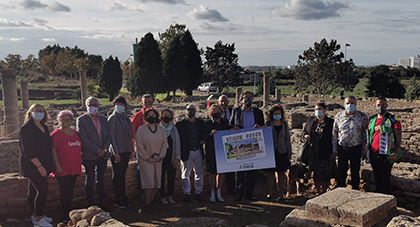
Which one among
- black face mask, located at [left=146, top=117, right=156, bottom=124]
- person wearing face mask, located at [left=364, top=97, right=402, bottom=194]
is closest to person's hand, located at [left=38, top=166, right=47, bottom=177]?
black face mask, located at [left=146, top=117, right=156, bottom=124]

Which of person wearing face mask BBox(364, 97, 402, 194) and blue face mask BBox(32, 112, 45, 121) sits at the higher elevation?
blue face mask BBox(32, 112, 45, 121)

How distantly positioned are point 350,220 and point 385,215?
1.98 feet

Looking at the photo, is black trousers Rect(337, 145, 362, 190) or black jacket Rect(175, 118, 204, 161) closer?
black trousers Rect(337, 145, 362, 190)

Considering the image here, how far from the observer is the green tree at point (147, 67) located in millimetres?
34531

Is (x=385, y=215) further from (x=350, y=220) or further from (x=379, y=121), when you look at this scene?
(x=379, y=121)

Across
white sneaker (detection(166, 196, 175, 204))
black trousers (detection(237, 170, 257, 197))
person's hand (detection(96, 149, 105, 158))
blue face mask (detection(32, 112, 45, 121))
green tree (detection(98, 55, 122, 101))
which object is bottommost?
white sneaker (detection(166, 196, 175, 204))

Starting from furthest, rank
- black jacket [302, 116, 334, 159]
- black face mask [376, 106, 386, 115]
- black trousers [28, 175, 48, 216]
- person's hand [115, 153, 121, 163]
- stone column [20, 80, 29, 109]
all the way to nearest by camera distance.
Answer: stone column [20, 80, 29, 109]
black jacket [302, 116, 334, 159]
person's hand [115, 153, 121, 163]
black face mask [376, 106, 386, 115]
black trousers [28, 175, 48, 216]

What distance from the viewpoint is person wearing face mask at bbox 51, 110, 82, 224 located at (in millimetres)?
5352

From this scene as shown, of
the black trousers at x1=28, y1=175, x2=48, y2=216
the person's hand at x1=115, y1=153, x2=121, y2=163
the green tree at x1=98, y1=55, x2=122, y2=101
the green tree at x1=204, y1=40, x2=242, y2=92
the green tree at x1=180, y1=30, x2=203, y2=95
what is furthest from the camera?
the green tree at x1=204, y1=40, x2=242, y2=92

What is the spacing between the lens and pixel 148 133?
18.9 ft

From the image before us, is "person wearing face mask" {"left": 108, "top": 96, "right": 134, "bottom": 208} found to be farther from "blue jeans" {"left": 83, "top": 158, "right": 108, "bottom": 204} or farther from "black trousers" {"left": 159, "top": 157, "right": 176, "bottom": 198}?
"black trousers" {"left": 159, "top": 157, "right": 176, "bottom": 198}

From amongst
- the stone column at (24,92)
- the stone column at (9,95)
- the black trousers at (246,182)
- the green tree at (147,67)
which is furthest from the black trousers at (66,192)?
the green tree at (147,67)

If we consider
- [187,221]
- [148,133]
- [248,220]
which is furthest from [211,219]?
[148,133]

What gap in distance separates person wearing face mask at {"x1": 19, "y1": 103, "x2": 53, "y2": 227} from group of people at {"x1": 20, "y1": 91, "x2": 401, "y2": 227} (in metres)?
0.01
